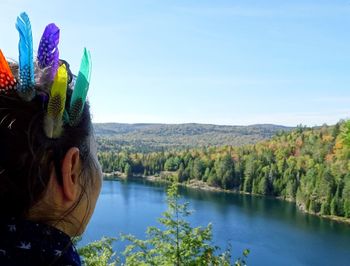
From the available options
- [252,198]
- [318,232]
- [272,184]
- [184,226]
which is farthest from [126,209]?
[184,226]

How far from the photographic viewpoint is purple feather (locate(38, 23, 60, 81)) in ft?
2.51

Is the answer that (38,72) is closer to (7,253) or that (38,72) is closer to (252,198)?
(7,253)

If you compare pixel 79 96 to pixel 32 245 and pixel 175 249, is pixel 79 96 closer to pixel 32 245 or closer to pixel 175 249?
pixel 32 245

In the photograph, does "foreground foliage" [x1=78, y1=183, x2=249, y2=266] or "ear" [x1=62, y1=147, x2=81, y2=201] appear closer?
"ear" [x1=62, y1=147, x2=81, y2=201]

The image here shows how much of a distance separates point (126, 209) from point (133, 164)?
43571 millimetres

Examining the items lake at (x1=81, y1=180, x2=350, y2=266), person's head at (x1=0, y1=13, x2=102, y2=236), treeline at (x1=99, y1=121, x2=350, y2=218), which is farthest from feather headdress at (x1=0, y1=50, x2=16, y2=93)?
treeline at (x1=99, y1=121, x2=350, y2=218)

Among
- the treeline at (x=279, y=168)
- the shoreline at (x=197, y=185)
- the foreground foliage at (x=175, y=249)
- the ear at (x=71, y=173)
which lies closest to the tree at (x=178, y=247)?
the foreground foliage at (x=175, y=249)

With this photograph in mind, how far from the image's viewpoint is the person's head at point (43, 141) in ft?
2.35

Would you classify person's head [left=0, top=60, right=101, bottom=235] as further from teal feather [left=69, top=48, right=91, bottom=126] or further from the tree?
the tree

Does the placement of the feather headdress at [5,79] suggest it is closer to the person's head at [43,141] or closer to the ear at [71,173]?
the person's head at [43,141]

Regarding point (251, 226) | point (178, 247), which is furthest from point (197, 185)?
point (178, 247)

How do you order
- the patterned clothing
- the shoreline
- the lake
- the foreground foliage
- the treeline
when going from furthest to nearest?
the treeline → the shoreline → the lake → the foreground foliage → the patterned clothing

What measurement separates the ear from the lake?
66.3 feet

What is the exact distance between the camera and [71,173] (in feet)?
2.50
